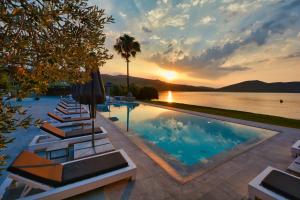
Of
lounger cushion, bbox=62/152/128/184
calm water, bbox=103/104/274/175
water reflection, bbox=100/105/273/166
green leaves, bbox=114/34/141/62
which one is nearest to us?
lounger cushion, bbox=62/152/128/184

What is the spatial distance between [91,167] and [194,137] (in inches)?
245

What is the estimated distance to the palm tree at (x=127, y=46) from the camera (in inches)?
949

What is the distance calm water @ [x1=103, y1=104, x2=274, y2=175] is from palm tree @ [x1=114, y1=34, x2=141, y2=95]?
56.0 feet

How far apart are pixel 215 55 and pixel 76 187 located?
73.8ft

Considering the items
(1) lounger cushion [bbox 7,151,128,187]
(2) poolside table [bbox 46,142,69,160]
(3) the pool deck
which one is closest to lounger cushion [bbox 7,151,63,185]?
(1) lounger cushion [bbox 7,151,128,187]

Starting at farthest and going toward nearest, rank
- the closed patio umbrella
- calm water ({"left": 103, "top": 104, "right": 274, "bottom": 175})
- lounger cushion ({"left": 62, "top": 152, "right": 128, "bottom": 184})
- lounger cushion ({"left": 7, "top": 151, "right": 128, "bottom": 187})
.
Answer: calm water ({"left": 103, "top": 104, "right": 274, "bottom": 175}) < the closed patio umbrella < lounger cushion ({"left": 62, "top": 152, "right": 128, "bottom": 184}) < lounger cushion ({"left": 7, "top": 151, "right": 128, "bottom": 187})

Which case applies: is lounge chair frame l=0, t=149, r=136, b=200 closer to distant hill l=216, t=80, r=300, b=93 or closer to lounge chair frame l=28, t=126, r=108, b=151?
Result: lounge chair frame l=28, t=126, r=108, b=151

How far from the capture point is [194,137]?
26.9 ft

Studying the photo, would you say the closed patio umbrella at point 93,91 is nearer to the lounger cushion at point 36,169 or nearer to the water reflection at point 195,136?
the lounger cushion at point 36,169

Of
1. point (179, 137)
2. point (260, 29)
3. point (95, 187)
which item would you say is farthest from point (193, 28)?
point (95, 187)

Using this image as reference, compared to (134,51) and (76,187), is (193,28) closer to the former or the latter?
(134,51)

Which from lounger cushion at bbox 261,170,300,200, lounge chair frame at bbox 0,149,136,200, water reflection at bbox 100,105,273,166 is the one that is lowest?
water reflection at bbox 100,105,273,166

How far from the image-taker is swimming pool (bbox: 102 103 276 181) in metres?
4.89

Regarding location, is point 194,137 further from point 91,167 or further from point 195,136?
point 91,167
